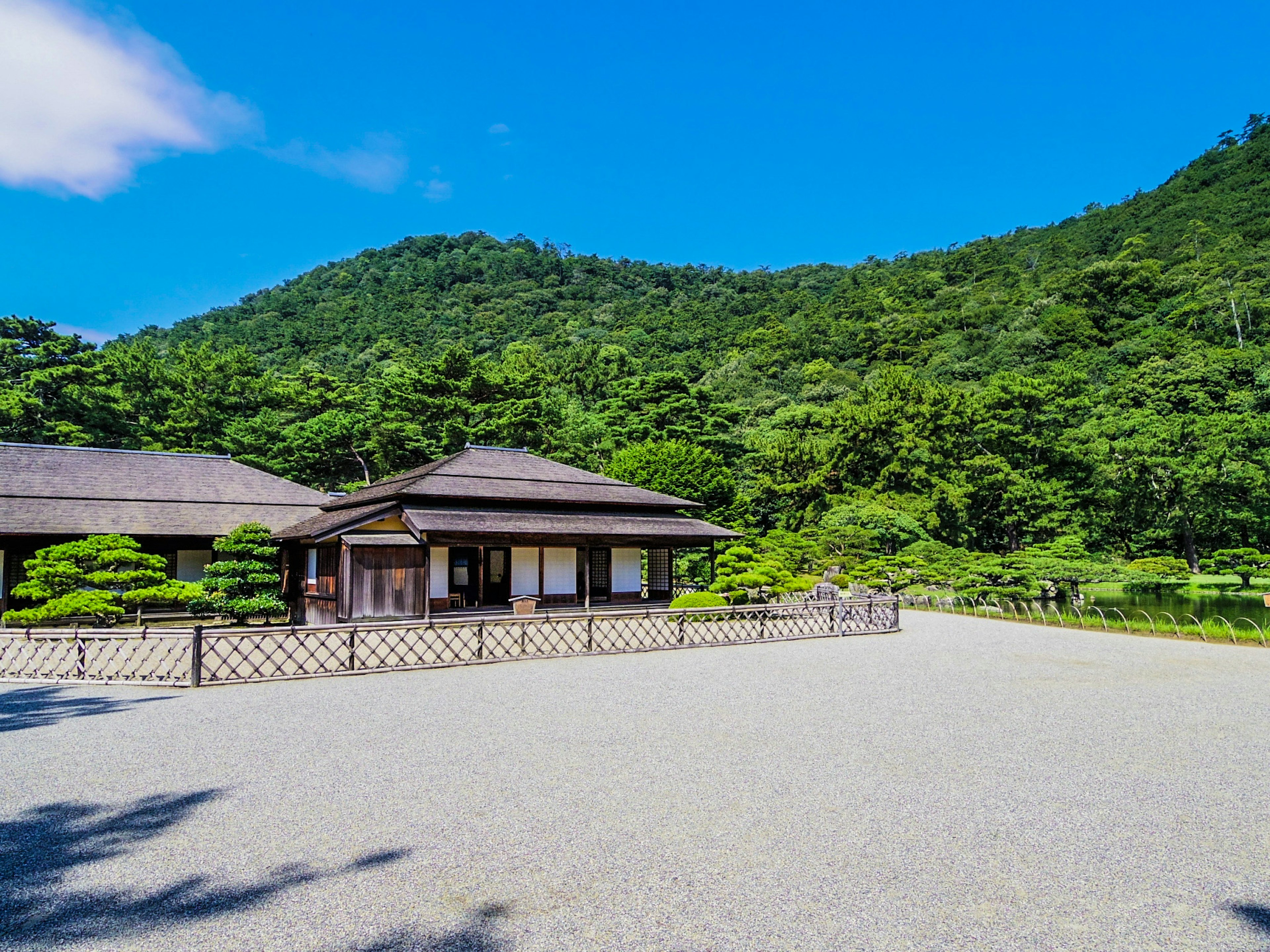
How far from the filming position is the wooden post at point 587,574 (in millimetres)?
20172

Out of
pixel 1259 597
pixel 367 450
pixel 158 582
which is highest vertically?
pixel 367 450

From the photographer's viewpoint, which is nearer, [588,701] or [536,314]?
[588,701]

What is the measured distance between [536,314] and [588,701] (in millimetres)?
62277

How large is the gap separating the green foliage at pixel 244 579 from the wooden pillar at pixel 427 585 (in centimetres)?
374

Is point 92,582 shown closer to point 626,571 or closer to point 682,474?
point 626,571

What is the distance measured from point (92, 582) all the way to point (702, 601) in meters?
14.0

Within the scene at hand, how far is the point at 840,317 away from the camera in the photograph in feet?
200

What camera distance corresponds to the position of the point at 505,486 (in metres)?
21.8

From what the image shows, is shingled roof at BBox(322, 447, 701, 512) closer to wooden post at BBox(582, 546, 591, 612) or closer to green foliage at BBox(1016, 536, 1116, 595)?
wooden post at BBox(582, 546, 591, 612)

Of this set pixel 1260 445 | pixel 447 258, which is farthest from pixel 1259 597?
pixel 447 258

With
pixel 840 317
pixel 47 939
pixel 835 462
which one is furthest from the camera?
pixel 840 317

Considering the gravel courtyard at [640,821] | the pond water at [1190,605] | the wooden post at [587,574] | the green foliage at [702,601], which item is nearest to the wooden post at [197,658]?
the gravel courtyard at [640,821]

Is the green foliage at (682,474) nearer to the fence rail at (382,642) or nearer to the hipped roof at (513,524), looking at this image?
the hipped roof at (513,524)

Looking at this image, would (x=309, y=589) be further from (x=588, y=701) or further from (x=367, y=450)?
(x=367, y=450)
